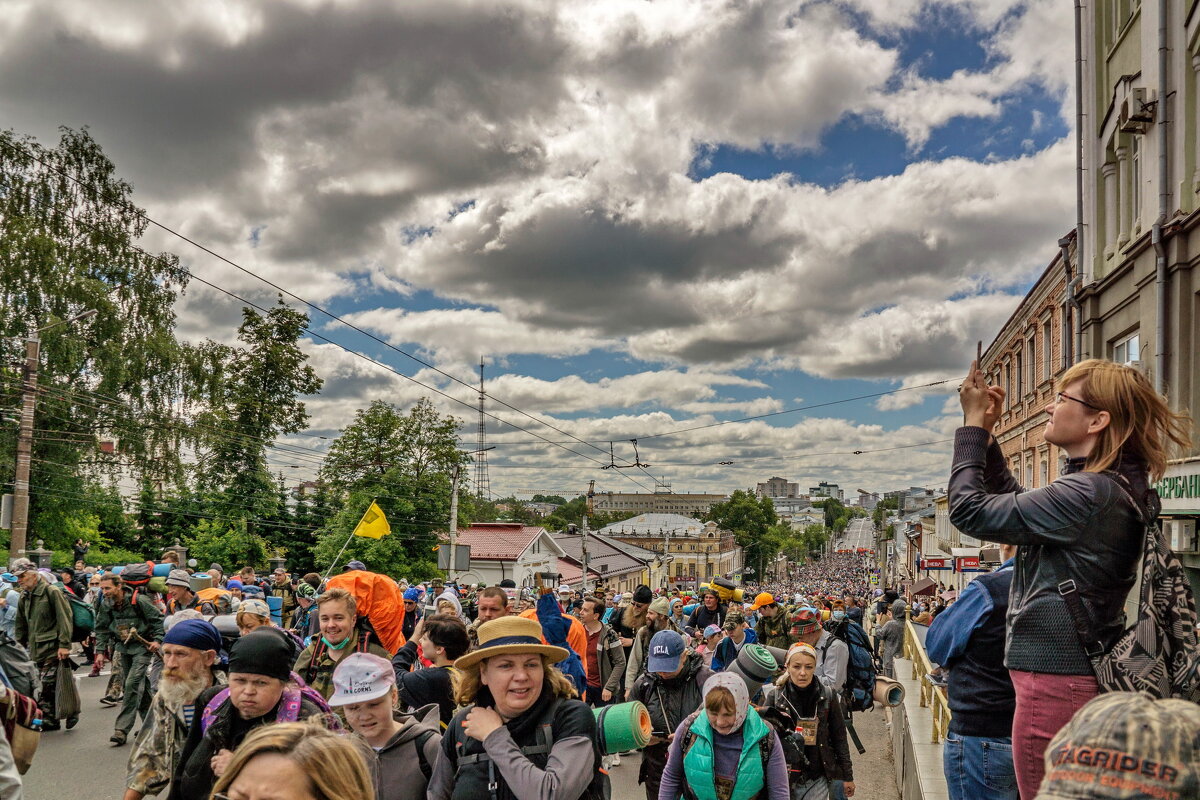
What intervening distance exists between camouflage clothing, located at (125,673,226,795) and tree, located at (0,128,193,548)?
27.7 m

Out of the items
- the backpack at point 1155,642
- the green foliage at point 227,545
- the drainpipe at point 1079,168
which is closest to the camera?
the backpack at point 1155,642

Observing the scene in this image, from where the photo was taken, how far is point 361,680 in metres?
3.79

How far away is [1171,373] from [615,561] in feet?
242

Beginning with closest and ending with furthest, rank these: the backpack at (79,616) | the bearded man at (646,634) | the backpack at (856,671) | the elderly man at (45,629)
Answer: the backpack at (856,671), the bearded man at (646,634), the elderly man at (45,629), the backpack at (79,616)

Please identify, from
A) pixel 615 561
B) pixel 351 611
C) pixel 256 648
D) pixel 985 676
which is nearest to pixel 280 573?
pixel 351 611

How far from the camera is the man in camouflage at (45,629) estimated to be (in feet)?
31.0

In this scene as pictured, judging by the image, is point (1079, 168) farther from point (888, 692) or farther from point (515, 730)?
point (515, 730)

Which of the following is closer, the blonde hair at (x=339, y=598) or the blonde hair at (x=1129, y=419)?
the blonde hair at (x=1129, y=419)

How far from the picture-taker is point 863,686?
7668 millimetres

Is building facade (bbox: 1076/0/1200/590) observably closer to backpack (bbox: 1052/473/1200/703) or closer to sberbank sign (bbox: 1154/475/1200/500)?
sberbank sign (bbox: 1154/475/1200/500)

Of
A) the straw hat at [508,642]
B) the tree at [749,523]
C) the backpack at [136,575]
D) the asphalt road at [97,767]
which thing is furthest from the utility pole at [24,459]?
the tree at [749,523]

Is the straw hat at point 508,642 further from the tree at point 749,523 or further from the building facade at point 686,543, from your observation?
the tree at point 749,523

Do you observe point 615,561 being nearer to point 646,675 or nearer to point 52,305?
point 52,305

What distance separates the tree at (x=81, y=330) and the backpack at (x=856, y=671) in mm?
28465
